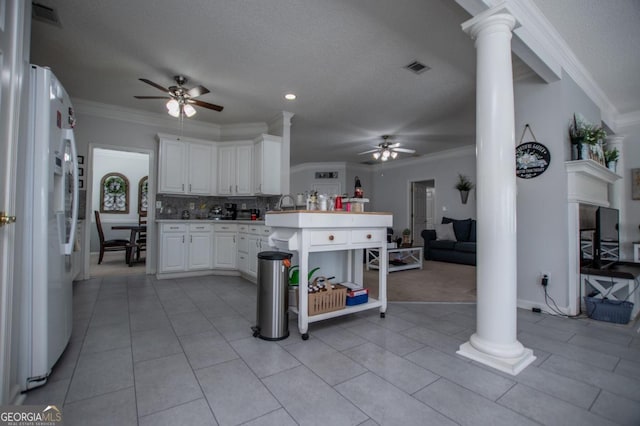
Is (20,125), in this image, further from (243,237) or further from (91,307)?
(243,237)

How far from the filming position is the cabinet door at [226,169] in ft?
16.9

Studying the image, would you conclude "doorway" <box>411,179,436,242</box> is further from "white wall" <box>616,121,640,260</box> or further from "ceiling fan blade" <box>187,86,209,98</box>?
"ceiling fan blade" <box>187,86,209,98</box>

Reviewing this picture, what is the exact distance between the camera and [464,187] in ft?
23.4

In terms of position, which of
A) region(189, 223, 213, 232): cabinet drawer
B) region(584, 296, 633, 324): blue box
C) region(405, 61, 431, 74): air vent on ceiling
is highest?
region(405, 61, 431, 74): air vent on ceiling

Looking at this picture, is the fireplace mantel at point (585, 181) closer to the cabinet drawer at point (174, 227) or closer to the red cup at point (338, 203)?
the red cup at point (338, 203)

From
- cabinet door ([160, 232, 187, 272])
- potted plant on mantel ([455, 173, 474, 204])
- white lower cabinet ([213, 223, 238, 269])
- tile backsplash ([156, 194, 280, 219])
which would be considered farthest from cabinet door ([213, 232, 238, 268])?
potted plant on mantel ([455, 173, 474, 204])

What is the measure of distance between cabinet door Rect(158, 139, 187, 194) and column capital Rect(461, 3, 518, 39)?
4354mm

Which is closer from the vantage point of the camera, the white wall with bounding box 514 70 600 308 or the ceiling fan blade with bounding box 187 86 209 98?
the white wall with bounding box 514 70 600 308

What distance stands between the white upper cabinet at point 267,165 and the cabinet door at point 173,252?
56.1 inches

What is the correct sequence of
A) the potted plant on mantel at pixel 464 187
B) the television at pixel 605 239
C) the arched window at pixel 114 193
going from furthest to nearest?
the arched window at pixel 114 193 → the potted plant on mantel at pixel 464 187 → the television at pixel 605 239

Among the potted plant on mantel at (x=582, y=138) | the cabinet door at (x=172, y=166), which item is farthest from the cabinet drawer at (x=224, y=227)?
the potted plant on mantel at (x=582, y=138)

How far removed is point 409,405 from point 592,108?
432cm

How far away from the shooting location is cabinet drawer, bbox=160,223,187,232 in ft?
14.9

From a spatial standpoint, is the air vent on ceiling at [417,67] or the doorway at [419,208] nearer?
the air vent on ceiling at [417,67]
